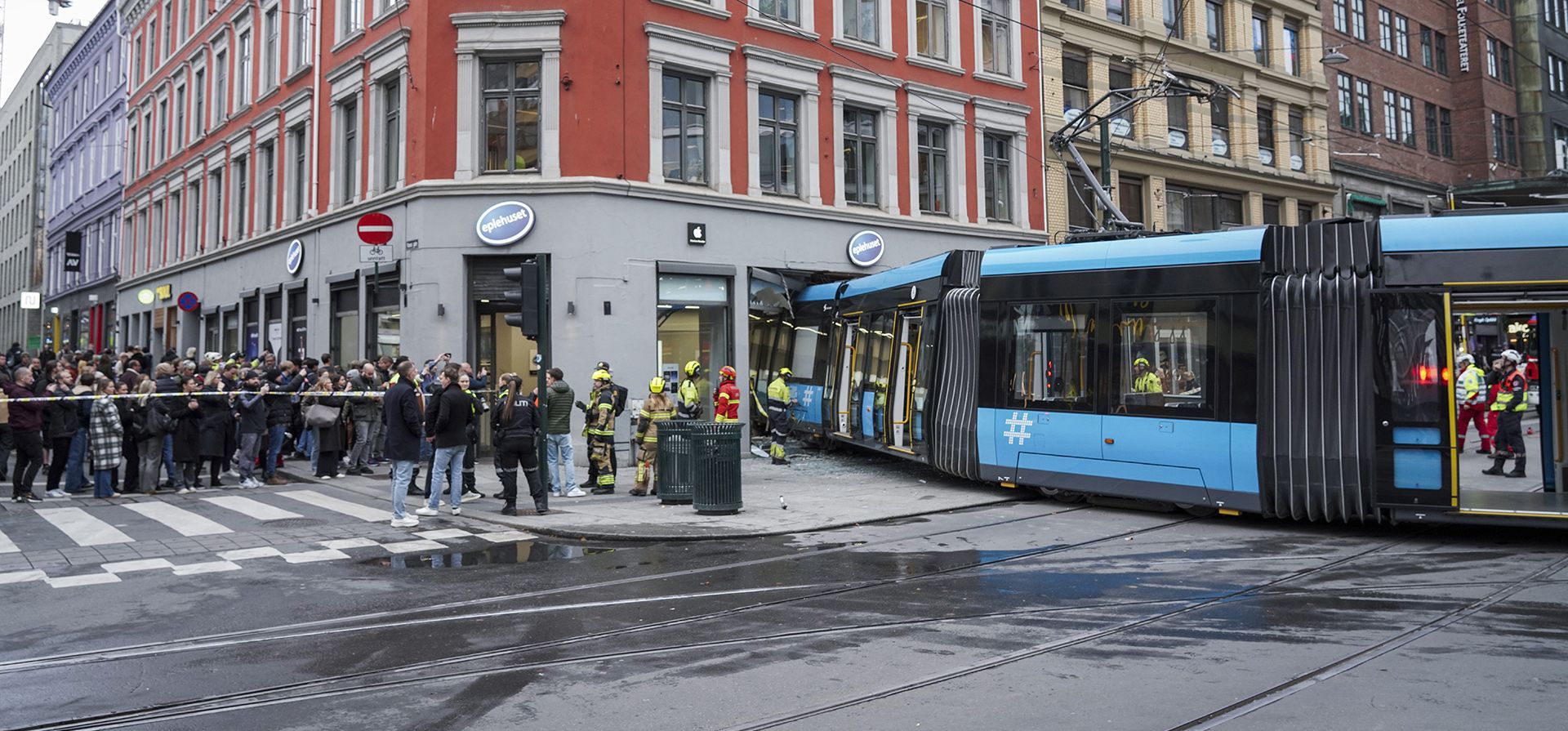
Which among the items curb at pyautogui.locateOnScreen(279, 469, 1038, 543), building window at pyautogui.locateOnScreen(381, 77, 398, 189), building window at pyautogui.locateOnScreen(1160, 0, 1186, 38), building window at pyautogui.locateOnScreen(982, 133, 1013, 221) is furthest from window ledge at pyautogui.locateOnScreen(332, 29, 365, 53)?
building window at pyautogui.locateOnScreen(1160, 0, 1186, 38)

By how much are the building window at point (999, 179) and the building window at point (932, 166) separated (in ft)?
4.64

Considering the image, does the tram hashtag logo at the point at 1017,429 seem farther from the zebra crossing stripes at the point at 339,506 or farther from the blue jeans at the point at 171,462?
the blue jeans at the point at 171,462

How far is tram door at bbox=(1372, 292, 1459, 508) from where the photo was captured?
33.8 ft

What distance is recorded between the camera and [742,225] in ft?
70.2

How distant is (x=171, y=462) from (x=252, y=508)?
8.44 feet

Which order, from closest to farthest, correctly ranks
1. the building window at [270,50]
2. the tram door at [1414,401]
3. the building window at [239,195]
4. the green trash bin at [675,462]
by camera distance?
1. the tram door at [1414,401]
2. the green trash bin at [675,462]
3. the building window at [270,50]
4. the building window at [239,195]

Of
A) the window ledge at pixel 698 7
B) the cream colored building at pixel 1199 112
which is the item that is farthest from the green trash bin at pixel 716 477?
the cream colored building at pixel 1199 112

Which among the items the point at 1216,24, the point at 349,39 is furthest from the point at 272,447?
the point at 1216,24

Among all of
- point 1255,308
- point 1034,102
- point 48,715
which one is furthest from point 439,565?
point 1034,102

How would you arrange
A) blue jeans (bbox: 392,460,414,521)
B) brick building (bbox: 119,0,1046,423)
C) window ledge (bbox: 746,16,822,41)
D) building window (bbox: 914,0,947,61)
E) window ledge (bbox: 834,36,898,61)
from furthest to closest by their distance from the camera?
building window (bbox: 914,0,947,61) → window ledge (bbox: 834,36,898,61) → window ledge (bbox: 746,16,822,41) → brick building (bbox: 119,0,1046,423) → blue jeans (bbox: 392,460,414,521)

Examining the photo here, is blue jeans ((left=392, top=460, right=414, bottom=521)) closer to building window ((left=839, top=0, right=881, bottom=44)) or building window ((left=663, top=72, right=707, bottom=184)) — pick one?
building window ((left=663, top=72, right=707, bottom=184))

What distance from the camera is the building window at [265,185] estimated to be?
87.2ft

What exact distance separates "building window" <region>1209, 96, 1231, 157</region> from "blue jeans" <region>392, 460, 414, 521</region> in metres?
25.6

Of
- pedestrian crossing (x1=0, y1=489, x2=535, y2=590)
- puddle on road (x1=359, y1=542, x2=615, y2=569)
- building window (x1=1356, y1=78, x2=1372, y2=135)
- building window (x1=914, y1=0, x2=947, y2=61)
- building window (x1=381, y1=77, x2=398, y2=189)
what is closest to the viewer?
pedestrian crossing (x1=0, y1=489, x2=535, y2=590)
